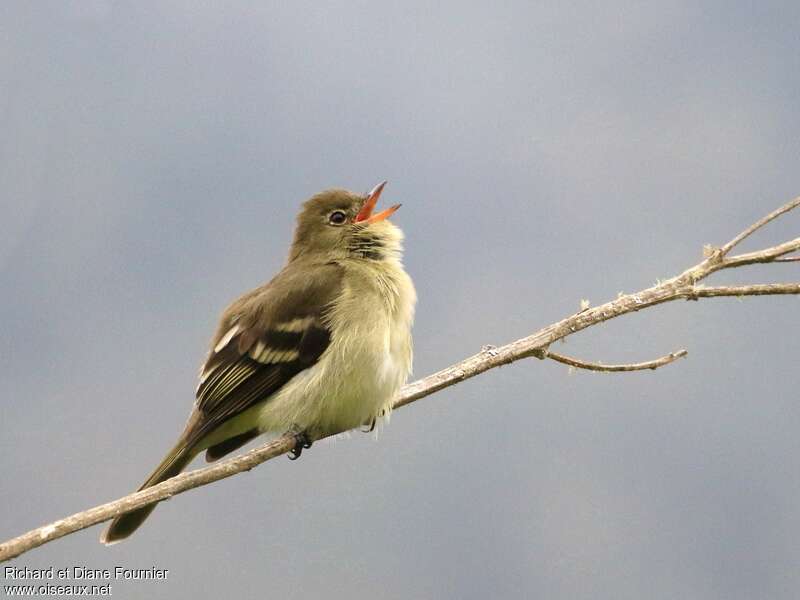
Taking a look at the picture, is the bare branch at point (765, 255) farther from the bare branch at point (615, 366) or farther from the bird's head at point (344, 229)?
the bird's head at point (344, 229)

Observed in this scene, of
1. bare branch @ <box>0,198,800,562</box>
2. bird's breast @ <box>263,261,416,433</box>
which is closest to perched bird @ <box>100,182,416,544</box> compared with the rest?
bird's breast @ <box>263,261,416,433</box>

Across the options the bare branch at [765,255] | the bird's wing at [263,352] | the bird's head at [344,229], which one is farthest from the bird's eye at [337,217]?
the bare branch at [765,255]

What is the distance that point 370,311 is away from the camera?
19.5 ft

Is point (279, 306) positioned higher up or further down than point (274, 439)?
higher up

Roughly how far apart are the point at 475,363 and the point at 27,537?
8.00 ft

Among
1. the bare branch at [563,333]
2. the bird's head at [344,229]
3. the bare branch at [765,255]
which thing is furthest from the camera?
the bird's head at [344,229]

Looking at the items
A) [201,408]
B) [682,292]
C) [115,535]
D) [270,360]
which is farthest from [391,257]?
[115,535]

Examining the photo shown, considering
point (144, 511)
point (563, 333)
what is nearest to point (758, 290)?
point (563, 333)

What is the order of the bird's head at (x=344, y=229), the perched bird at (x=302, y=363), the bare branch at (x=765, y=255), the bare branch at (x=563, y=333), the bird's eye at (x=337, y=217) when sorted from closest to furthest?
the bare branch at (x=563, y=333)
the bare branch at (x=765, y=255)
the perched bird at (x=302, y=363)
the bird's head at (x=344, y=229)
the bird's eye at (x=337, y=217)

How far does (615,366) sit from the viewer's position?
5.39 metres

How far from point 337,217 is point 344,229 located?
0.16m

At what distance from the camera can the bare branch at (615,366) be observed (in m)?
5.26

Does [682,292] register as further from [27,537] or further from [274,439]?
[27,537]

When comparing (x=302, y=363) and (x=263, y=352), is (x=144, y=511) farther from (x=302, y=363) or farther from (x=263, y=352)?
(x=302, y=363)
